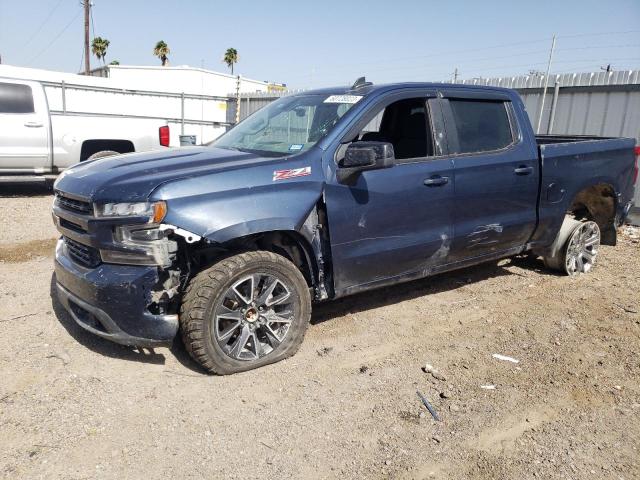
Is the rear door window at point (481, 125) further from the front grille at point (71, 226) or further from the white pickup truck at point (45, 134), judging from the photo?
the white pickup truck at point (45, 134)

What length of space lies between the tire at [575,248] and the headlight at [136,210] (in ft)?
14.3

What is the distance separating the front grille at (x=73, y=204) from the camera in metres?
3.27

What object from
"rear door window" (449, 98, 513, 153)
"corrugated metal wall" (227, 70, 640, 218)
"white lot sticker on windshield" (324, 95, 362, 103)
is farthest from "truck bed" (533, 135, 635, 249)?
"corrugated metal wall" (227, 70, 640, 218)

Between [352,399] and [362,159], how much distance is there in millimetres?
1596

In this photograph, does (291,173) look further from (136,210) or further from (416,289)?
(416,289)

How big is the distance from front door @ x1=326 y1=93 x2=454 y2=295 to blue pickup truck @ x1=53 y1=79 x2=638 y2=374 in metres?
0.01

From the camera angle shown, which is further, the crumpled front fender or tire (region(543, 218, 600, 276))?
tire (region(543, 218, 600, 276))

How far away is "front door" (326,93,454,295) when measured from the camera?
373cm

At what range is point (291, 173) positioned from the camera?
11.5ft

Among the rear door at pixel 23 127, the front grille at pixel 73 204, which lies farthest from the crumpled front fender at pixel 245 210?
the rear door at pixel 23 127

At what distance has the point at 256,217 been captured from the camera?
3.29 m

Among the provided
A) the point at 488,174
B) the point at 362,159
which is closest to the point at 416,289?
the point at 488,174

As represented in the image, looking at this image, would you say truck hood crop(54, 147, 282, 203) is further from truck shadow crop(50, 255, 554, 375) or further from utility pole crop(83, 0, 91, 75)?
utility pole crop(83, 0, 91, 75)

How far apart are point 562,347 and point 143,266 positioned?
317 centimetres
